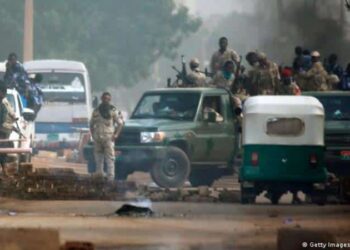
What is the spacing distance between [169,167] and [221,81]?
291cm

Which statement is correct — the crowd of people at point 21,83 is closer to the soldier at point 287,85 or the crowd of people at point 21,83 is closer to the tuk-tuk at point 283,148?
the soldier at point 287,85

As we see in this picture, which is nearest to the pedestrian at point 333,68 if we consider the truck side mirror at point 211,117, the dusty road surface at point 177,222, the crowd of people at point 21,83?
the truck side mirror at point 211,117

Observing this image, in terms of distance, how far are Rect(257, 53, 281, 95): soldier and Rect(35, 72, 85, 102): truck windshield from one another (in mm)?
10266

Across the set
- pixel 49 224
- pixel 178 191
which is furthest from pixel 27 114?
pixel 49 224

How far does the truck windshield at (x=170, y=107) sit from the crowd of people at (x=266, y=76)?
1267mm

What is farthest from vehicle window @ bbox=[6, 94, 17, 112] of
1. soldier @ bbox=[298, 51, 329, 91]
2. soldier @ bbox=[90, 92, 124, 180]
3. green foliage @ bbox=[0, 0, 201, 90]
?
green foliage @ bbox=[0, 0, 201, 90]

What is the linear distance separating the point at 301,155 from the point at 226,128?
14.2 feet

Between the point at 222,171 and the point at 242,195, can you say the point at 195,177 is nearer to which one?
the point at 222,171

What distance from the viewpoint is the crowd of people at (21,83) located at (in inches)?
1035

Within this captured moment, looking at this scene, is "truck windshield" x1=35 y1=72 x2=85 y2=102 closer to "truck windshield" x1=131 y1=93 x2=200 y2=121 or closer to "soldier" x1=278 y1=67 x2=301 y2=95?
"truck windshield" x1=131 y1=93 x2=200 y2=121

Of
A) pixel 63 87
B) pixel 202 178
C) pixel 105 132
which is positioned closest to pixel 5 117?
pixel 105 132

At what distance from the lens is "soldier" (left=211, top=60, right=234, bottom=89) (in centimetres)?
2458

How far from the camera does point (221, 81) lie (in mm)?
24734

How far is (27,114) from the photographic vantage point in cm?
2548
